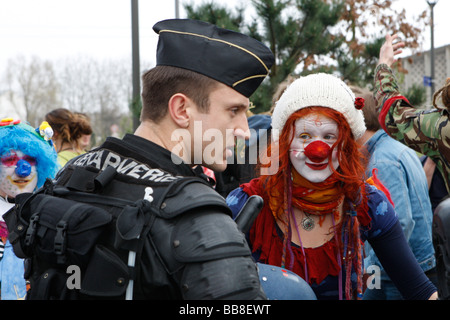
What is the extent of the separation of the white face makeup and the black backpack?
3.64 ft

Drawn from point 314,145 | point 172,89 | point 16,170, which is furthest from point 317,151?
point 16,170

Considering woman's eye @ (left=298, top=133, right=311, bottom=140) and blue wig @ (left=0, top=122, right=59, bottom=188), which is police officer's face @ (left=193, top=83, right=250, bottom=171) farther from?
blue wig @ (left=0, top=122, right=59, bottom=188)

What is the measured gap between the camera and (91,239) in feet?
4.56

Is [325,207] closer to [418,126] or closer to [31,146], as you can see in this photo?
[418,126]

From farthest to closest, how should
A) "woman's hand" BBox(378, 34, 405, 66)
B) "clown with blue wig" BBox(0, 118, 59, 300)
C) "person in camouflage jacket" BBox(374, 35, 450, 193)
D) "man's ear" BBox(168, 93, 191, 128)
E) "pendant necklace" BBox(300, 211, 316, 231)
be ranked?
"woman's hand" BBox(378, 34, 405, 66) < "clown with blue wig" BBox(0, 118, 59, 300) < "pendant necklace" BBox(300, 211, 316, 231) < "person in camouflage jacket" BBox(374, 35, 450, 193) < "man's ear" BBox(168, 93, 191, 128)

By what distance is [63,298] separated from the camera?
1426 mm

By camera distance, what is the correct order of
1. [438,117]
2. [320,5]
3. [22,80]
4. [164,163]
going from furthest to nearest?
[22,80]
[320,5]
[438,117]
[164,163]

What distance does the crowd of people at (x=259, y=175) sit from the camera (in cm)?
138

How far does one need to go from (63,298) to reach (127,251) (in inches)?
9.1

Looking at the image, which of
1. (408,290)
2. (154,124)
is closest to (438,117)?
(408,290)

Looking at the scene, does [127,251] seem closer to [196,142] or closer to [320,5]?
[196,142]

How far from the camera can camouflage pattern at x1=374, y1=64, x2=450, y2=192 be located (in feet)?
8.03

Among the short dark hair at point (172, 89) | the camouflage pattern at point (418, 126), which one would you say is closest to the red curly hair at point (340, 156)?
the camouflage pattern at point (418, 126)

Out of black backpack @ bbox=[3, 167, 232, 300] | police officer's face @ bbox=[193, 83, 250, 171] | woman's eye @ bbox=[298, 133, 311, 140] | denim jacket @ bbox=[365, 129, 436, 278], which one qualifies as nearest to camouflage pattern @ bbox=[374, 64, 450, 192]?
woman's eye @ bbox=[298, 133, 311, 140]
